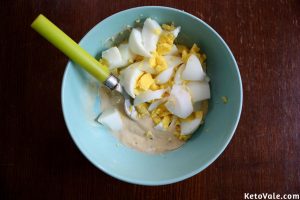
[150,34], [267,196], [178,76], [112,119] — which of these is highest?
[150,34]

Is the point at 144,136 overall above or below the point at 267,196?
above

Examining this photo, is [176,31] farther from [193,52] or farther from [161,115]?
[161,115]

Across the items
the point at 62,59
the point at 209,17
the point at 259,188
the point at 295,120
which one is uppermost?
the point at 209,17

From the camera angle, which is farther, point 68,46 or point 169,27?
point 169,27

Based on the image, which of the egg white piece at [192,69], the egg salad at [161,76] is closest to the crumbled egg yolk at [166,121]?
the egg salad at [161,76]

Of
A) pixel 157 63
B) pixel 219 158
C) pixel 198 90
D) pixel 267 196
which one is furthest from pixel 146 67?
pixel 267 196

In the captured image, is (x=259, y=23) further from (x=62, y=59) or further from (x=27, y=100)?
(x=27, y=100)

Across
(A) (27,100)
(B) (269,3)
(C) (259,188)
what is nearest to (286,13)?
(B) (269,3)
